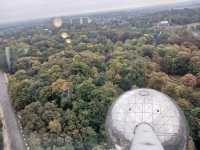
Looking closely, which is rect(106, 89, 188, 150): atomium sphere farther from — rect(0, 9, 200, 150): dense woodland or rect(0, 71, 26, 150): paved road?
rect(0, 71, 26, 150): paved road

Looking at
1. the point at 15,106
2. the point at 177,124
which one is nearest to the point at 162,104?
the point at 177,124

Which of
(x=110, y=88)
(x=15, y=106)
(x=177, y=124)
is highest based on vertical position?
(x=177, y=124)

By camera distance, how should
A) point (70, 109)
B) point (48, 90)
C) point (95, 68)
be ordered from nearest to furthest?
point (70, 109), point (48, 90), point (95, 68)

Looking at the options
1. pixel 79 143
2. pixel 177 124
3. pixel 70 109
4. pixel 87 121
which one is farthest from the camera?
pixel 70 109

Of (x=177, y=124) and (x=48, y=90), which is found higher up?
(x=177, y=124)

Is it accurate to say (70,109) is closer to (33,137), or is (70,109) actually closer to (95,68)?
(33,137)

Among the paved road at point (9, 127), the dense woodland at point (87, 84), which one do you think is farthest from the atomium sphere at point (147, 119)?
the paved road at point (9, 127)

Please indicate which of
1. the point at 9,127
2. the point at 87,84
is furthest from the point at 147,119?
the point at 9,127

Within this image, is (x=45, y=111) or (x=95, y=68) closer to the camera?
(x=45, y=111)

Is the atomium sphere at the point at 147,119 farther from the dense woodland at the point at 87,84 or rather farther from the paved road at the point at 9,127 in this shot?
the paved road at the point at 9,127
